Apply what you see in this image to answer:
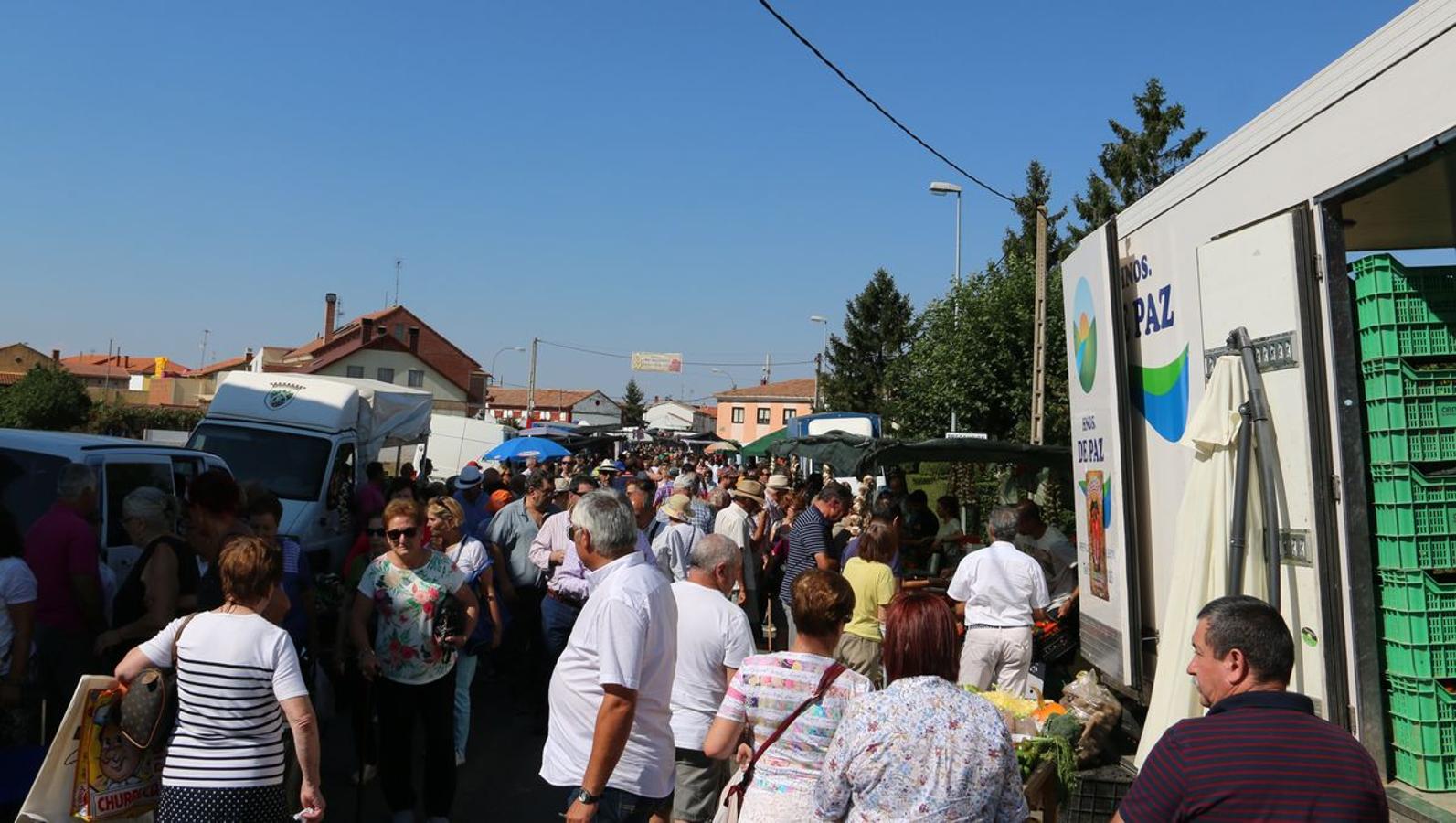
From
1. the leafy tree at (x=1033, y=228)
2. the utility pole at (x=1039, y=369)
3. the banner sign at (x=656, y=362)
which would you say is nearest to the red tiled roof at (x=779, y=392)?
the banner sign at (x=656, y=362)

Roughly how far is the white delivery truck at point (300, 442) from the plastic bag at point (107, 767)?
7.97 meters

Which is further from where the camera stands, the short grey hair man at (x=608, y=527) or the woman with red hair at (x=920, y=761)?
the short grey hair man at (x=608, y=527)

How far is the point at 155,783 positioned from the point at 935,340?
23350mm

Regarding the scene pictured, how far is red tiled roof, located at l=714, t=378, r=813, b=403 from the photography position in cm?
9794

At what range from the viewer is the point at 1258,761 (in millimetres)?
2463

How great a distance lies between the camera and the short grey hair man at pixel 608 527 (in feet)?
12.8

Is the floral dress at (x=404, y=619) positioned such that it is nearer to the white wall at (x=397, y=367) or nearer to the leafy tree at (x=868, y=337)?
the leafy tree at (x=868, y=337)

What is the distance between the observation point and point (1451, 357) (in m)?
4.66

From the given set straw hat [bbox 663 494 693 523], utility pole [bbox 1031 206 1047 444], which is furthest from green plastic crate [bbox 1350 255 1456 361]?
utility pole [bbox 1031 206 1047 444]

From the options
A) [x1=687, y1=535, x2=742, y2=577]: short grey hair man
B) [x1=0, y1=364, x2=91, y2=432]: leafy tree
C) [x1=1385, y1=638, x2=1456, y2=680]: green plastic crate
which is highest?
[x1=0, y1=364, x2=91, y2=432]: leafy tree

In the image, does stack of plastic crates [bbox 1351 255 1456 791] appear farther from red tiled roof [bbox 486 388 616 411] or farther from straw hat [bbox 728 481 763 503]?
red tiled roof [bbox 486 388 616 411]

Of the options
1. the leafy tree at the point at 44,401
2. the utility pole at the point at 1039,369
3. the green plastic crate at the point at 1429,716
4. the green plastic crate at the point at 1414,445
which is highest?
the leafy tree at the point at 44,401

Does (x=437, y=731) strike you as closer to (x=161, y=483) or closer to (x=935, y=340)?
(x=161, y=483)

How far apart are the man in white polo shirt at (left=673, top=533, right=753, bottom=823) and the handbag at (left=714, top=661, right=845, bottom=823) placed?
633 mm
